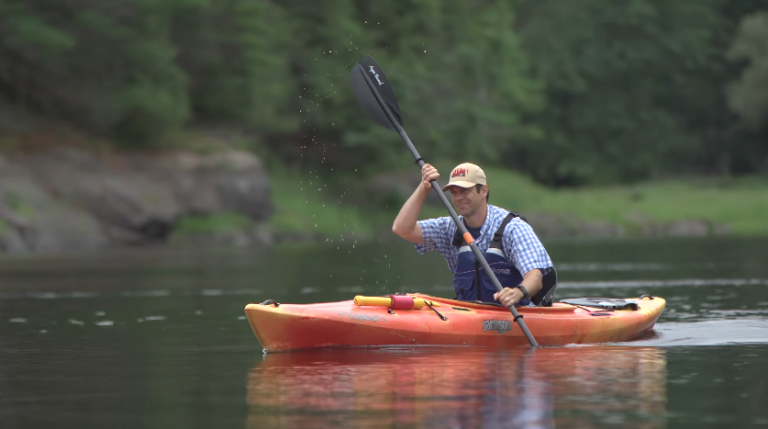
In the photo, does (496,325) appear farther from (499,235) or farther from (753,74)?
(753,74)

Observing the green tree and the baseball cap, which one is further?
the green tree

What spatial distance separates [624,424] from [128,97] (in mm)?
26983

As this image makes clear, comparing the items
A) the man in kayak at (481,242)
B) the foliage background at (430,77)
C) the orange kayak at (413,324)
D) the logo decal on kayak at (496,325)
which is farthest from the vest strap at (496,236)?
the foliage background at (430,77)

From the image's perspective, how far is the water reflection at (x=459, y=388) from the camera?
6.02m

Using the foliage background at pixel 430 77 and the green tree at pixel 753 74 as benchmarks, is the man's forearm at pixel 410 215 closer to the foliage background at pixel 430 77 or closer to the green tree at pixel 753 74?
the foliage background at pixel 430 77

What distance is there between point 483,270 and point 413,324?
74cm

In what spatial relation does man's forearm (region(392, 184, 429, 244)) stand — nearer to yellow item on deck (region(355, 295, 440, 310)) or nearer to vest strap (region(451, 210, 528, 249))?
vest strap (region(451, 210, 528, 249))

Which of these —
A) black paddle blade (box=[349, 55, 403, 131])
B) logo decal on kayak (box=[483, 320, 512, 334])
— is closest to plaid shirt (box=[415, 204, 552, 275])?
logo decal on kayak (box=[483, 320, 512, 334])

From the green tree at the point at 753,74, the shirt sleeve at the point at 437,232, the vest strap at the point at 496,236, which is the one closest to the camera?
the vest strap at the point at 496,236

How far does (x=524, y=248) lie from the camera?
30.2ft

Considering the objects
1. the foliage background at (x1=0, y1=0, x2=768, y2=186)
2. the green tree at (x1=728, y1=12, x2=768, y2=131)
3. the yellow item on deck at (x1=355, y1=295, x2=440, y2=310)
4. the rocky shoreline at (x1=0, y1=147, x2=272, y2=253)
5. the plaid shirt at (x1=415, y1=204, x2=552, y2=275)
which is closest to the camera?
the yellow item on deck at (x1=355, y1=295, x2=440, y2=310)

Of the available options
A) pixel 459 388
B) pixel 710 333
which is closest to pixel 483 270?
pixel 710 333

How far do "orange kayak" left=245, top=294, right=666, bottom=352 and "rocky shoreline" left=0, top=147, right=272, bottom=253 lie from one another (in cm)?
1857

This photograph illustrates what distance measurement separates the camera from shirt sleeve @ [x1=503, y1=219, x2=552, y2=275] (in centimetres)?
916
